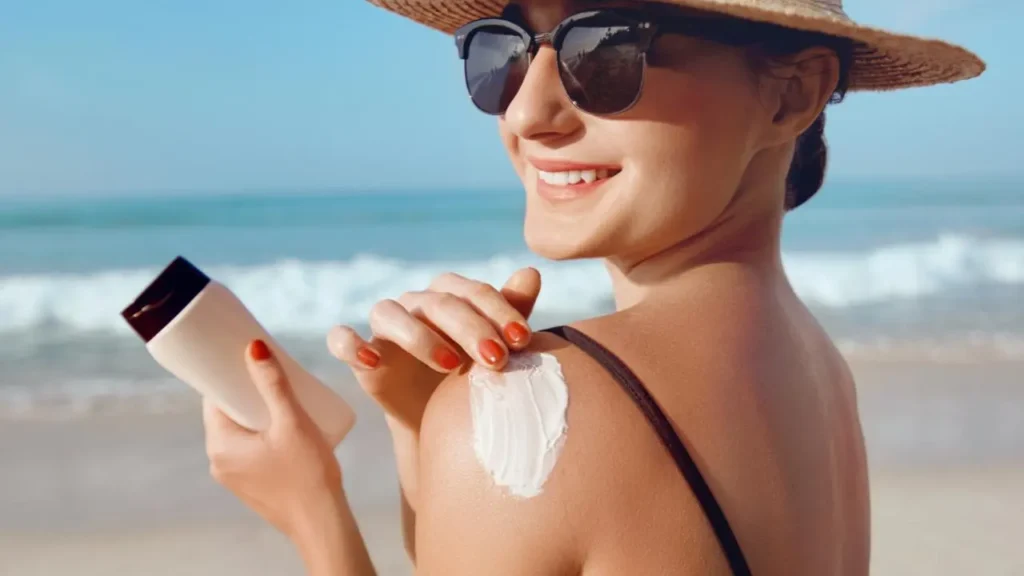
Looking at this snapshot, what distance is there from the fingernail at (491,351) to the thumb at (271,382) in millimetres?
403

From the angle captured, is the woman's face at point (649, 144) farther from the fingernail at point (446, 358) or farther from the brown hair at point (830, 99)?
the fingernail at point (446, 358)

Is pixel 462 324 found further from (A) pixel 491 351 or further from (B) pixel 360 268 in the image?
(B) pixel 360 268

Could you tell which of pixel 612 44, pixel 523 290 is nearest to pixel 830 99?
pixel 612 44

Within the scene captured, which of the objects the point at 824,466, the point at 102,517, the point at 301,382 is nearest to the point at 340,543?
the point at 301,382

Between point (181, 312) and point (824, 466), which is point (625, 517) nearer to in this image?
point (824, 466)

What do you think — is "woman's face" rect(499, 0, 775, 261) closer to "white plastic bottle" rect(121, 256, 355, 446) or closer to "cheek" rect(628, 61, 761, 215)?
"cheek" rect(628, 61, 761, 215)

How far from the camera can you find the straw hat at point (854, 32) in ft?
4.42

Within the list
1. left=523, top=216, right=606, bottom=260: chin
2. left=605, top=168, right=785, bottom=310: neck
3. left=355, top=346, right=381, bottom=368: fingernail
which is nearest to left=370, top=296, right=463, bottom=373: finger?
left=355, top=346, right=381, bottom=368: fingernail

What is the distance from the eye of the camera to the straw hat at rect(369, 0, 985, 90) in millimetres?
1347

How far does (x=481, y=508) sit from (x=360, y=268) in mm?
14712

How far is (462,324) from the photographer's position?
1.32 metres

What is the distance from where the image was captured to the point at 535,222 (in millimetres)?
1550

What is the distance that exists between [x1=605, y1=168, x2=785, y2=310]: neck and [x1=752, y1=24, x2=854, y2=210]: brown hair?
20 cm

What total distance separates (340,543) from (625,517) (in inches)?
23.4
